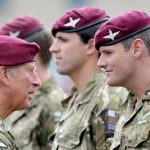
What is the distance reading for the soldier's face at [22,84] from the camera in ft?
21.4

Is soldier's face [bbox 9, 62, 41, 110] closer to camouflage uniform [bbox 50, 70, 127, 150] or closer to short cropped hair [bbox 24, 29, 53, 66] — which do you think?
camouflage uniform [bbox 50, 70, 127, 150]

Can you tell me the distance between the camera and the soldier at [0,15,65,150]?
920 cm

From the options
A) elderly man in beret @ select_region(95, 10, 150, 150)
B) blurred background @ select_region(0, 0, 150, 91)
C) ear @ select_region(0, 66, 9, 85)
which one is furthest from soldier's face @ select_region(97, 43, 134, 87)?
blurred background @ select_region(0, 0, 150, 91)

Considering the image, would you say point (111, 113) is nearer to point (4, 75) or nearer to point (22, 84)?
point (22, 84)

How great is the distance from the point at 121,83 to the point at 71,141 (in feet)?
4.04

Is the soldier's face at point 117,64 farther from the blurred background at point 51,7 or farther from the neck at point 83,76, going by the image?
the blurred background at point 51,7

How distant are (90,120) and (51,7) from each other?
539 inches

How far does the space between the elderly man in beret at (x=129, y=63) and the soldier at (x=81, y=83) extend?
34.0 inches

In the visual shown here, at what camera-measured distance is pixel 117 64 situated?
22.4 feet

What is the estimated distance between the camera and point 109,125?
7.68m

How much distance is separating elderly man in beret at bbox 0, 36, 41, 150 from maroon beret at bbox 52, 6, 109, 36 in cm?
166

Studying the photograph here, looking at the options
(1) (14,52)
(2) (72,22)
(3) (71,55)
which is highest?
(1) (14,52)

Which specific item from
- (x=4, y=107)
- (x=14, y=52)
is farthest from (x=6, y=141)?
(x=14, y=52)

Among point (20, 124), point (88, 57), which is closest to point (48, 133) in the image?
point (20, 124)
